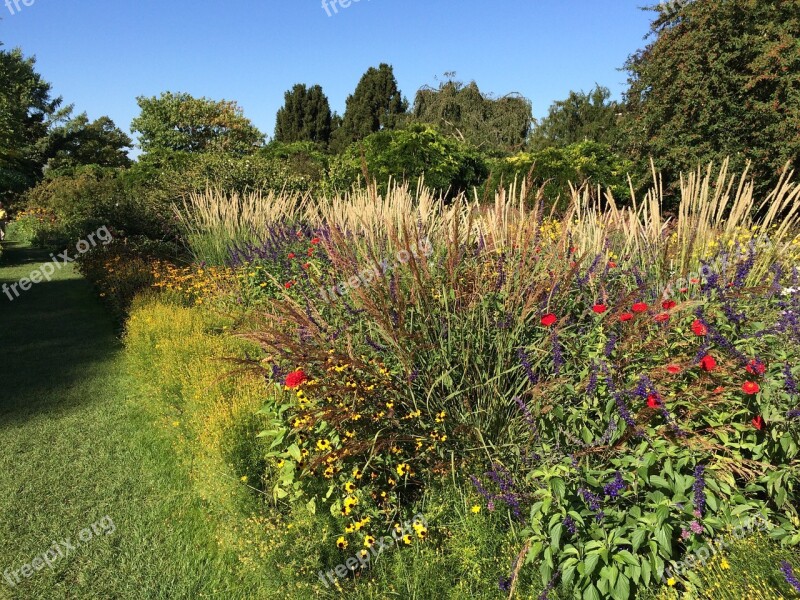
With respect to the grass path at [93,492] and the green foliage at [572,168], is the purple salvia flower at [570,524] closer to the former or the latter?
the grass path at [93,492]

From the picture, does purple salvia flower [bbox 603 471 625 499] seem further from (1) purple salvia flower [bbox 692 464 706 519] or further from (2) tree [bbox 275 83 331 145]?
(2) tree [bbox 275 83 331 145]

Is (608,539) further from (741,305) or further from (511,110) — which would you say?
(511,110)

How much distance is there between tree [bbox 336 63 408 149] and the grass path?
26.9 meters

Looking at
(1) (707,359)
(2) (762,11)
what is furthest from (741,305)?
(2) (762,11)

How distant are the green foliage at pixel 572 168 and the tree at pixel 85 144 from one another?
29.9 meters

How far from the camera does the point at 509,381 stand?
289 centimetres

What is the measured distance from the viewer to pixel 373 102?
102 feet

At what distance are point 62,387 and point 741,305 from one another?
17.8 ft

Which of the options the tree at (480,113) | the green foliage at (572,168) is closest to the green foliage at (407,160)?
the green foliage at (572,168)

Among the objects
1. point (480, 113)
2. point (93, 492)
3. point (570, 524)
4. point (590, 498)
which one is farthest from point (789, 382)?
point (480, 113)

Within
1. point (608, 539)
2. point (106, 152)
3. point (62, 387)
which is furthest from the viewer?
point (106, 152)

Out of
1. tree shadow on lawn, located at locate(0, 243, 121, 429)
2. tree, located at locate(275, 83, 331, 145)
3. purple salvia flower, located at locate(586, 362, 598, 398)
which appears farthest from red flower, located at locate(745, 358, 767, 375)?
tree, located at locate(275, 83, 331, 145)

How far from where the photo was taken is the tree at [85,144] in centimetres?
3447

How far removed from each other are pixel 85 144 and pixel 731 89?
37.0 meters
